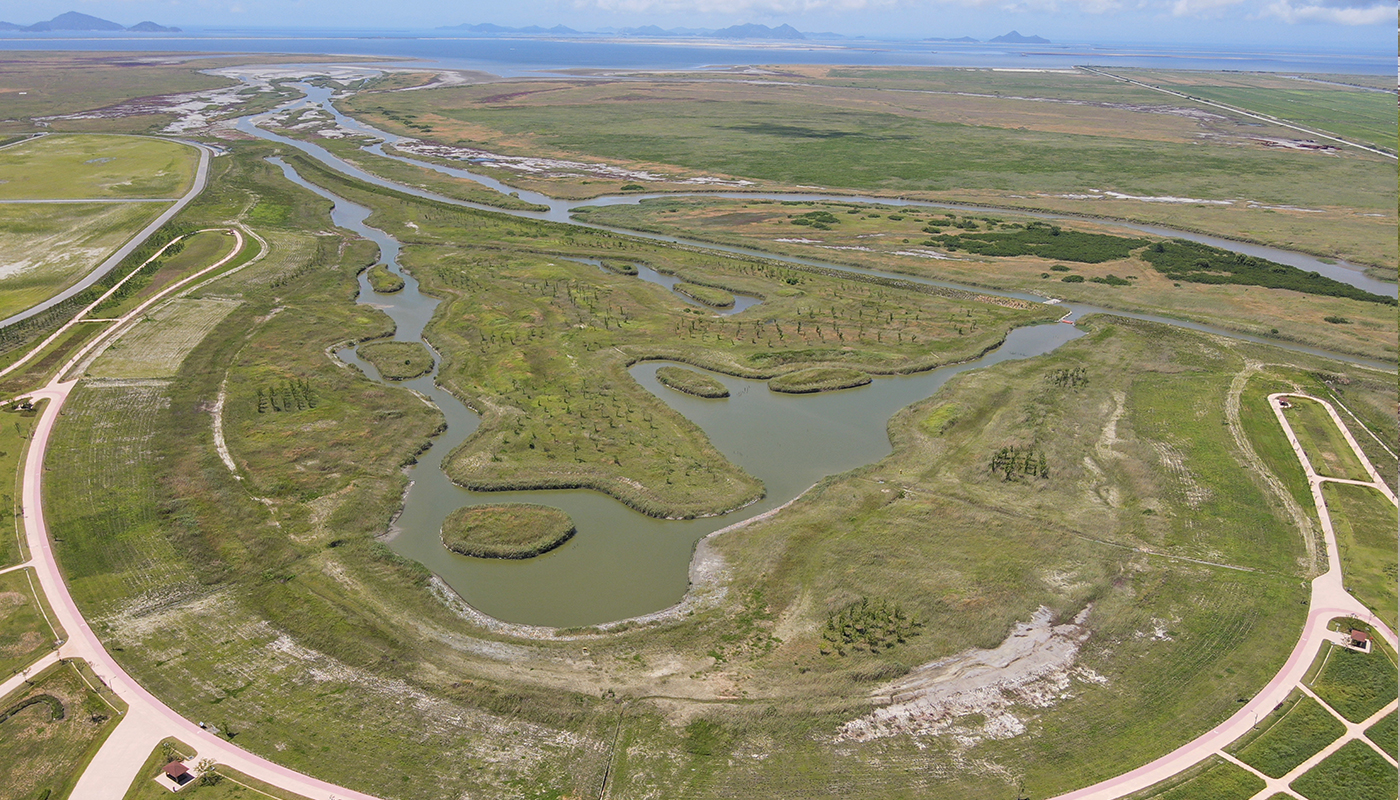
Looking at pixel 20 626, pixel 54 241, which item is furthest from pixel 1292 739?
pixel 54 241

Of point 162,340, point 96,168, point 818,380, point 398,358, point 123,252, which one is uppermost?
point 96,168

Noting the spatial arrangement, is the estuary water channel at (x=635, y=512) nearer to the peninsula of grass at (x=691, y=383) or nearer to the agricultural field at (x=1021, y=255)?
the peninsula of grass at (x=691, y=383)

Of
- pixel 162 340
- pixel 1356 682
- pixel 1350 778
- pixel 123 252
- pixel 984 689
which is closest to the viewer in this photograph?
pixel 1350 778

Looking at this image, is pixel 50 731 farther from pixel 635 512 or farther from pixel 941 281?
pixel 941 281

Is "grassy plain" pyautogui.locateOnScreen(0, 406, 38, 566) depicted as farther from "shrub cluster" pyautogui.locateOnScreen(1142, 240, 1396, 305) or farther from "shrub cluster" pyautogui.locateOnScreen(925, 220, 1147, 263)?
"shrub cluster" pyautogui.locateOnScreen(1142, 240, 1396, 305)

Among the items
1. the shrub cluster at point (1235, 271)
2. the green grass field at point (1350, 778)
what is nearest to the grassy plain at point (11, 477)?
the green grass field at point (1350, 778)

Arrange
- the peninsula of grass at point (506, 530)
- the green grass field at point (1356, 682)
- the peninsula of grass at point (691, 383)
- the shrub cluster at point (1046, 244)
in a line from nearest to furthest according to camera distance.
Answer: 1. the green grass field at point (1356, 682)
2. the peninsula of grass at point (506, 530)
3. the peninsula of grass at point (691, 383)
4. the shrub cluster at point (1046, 244)

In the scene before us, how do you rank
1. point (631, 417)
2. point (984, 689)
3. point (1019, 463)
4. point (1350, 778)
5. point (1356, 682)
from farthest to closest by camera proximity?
1. point (631, 417)
2. point (1019, 463)
3. point (984, 689)
4. point (1356, 682)
5. point (1350, 778)
